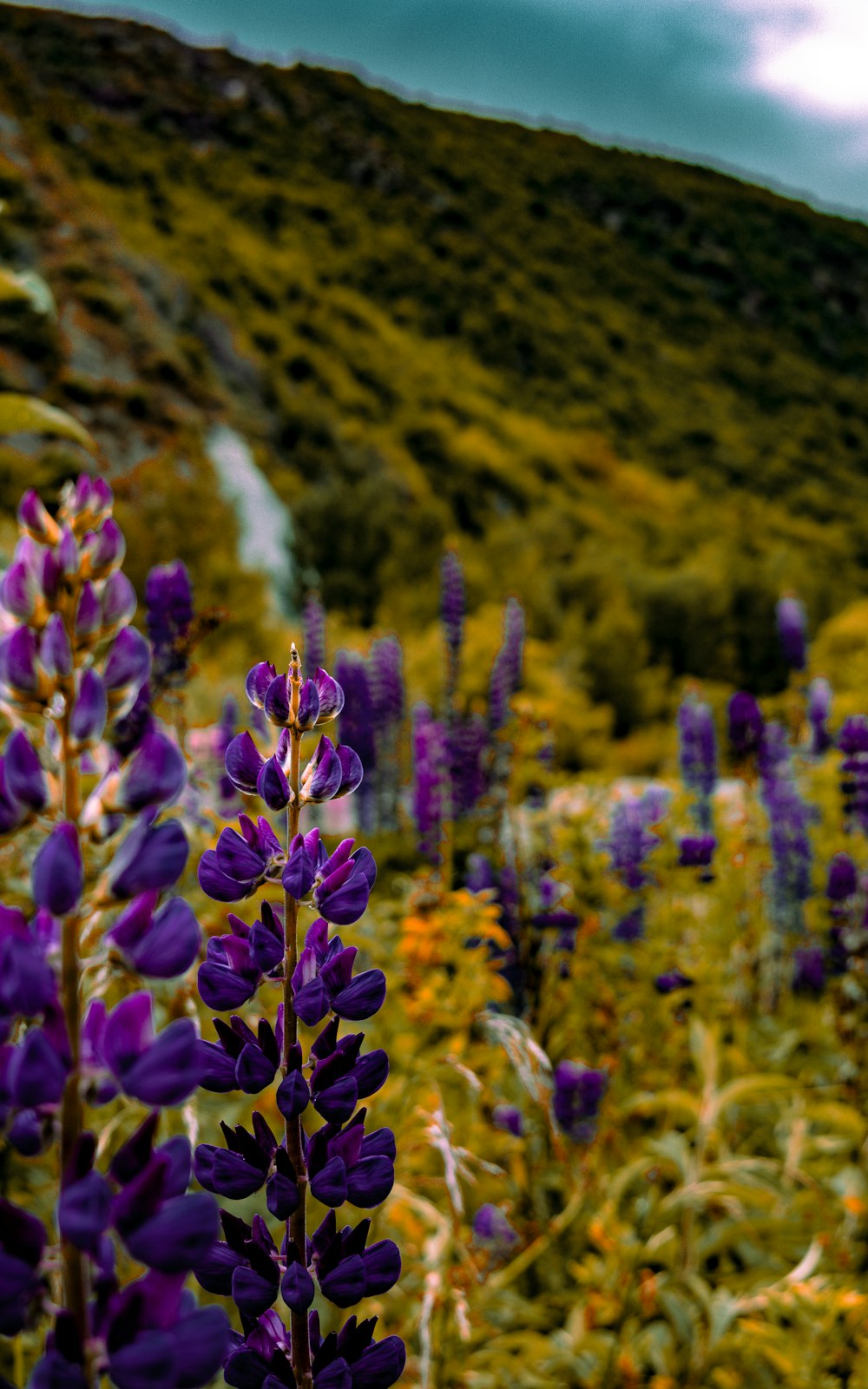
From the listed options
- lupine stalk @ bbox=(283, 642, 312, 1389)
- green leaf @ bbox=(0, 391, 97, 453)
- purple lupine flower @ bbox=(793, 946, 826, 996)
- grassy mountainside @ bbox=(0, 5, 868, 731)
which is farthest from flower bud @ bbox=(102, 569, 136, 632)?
grassy mountainside @ bbox=(0, 5, 868, 731)

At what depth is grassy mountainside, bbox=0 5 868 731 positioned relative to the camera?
17594 millimetres

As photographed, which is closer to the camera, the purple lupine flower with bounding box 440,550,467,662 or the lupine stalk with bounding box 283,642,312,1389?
the lupine stalk with bounding box 283,642,312,1389

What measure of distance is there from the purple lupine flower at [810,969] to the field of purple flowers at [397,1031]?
0.04 ft

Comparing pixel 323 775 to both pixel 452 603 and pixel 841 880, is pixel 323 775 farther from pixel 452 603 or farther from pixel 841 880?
pixel 452 603

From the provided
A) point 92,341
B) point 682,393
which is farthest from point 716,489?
point 92,341

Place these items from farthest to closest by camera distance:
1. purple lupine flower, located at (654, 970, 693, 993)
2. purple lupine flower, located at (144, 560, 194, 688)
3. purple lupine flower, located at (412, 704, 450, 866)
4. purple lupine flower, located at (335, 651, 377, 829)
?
purple lupine flower, located at (335, 651, 377, 829), purple lupine flower, located at (412, 704, 450, 866), purple lupine flower, located at (654, 970, 693, 993), purple lupine flower, located at (144, 560, 194, 688)

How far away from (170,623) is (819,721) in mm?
2346

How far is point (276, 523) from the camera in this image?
2308cm

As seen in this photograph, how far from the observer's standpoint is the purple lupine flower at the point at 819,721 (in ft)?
10.5

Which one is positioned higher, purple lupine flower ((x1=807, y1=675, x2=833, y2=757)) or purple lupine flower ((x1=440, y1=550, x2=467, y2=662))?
purple lupine flower ((x1=440, y1=550, x2=467, y2=662))

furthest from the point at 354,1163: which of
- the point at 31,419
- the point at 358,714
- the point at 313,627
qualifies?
the point at 358,714

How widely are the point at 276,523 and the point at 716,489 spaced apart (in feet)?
48.2

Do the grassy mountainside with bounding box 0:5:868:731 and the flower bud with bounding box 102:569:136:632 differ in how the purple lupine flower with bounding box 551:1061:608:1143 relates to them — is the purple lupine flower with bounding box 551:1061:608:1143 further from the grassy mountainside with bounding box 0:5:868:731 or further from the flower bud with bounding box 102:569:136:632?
the grassy mountainside with bounding box 0:5:868:731

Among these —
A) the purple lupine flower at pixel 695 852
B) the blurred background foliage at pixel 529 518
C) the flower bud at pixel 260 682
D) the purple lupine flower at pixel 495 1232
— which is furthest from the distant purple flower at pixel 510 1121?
the flower bud at pixel 260 682
